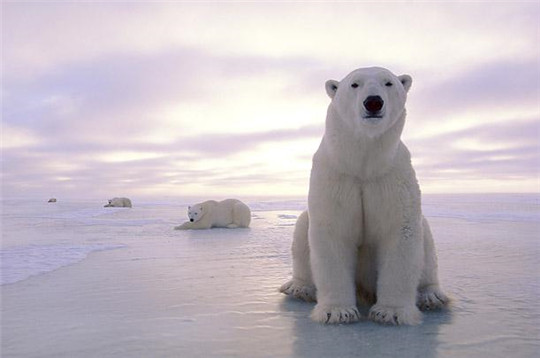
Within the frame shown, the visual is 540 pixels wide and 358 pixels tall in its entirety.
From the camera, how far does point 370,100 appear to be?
8.63 ft

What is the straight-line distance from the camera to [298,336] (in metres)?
2.45

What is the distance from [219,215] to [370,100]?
32.3 ft

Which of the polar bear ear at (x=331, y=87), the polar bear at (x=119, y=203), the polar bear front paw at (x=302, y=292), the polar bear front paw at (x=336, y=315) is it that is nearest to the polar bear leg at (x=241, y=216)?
the polar bear front paw at (x=302, y=292)

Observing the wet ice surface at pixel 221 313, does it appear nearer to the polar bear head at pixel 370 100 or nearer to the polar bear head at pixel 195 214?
the polar bear head at pixel 370 100

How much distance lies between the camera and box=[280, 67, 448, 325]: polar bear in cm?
275

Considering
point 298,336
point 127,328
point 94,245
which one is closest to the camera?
point 298,336

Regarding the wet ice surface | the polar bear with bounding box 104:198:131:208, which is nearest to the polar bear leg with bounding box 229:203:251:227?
the wet ice surface

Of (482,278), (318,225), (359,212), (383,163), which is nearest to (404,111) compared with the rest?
(383,163)

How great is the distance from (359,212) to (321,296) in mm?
605

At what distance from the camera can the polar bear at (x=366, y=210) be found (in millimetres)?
2754

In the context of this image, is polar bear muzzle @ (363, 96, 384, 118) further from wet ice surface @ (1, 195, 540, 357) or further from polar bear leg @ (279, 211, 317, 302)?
wet ice surface @ (1, 195, 540, 357)

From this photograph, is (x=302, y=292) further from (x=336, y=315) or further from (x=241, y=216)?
(x=241, y=216)

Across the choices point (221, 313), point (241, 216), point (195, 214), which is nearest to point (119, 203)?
point (195, 214)

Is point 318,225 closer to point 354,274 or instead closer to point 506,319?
point 354,274
